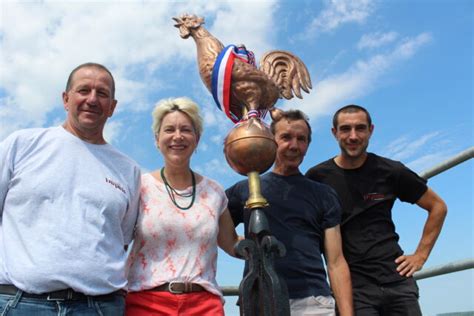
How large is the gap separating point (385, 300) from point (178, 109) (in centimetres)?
131

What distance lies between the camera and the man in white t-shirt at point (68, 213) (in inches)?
68.0

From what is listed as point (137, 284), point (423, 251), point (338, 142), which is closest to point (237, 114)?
point (338, 142)

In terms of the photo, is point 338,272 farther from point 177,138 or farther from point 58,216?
point 58,216

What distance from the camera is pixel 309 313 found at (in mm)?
2186

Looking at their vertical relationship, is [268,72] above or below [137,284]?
above

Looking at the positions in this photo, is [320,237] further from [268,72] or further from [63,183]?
[63,183]

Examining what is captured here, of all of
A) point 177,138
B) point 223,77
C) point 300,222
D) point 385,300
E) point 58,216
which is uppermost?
point 223,77

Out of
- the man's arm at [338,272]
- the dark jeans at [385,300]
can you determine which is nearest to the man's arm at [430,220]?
the dark jeans at [385,300]

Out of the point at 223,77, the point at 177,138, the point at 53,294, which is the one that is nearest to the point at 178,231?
the point at 177,138

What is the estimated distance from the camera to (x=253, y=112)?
7.39ft

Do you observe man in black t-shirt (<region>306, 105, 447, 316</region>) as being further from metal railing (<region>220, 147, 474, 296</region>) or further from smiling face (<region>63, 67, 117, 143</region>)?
smiling face (<region>63, 67, 117, 143</region>)

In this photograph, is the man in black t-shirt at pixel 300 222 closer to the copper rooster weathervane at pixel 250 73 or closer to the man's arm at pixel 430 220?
the copper rooster weathervane at pixel 250 73

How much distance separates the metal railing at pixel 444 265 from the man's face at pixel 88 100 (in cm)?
108

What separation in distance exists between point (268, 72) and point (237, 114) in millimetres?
362
